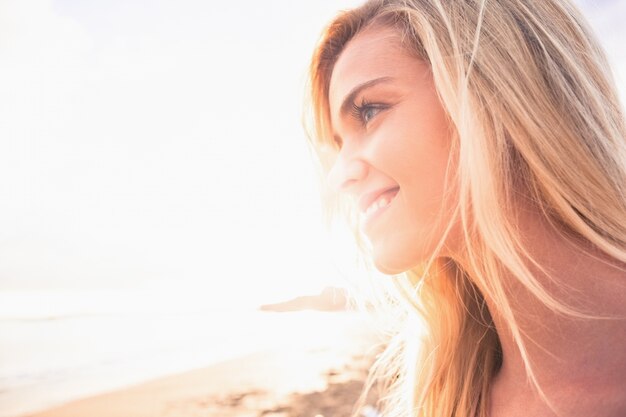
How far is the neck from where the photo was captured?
1324mm

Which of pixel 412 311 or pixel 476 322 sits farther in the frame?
pixel 412 311

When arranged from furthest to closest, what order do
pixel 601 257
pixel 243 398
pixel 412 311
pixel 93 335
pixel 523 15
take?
pixel 93 335 < pixel 243 398 < pixel 412 311 < pixel 523 15 < pixel 601 257

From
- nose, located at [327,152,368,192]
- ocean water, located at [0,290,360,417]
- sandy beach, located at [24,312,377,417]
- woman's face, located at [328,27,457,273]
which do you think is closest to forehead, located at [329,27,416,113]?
woman's face, located at [328,27,457,273]

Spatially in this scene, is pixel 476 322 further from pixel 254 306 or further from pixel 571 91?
pixel 254 306

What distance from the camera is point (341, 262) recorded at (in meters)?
2.31

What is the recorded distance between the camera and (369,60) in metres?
1.62

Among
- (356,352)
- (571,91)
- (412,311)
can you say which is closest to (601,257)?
(571,91)

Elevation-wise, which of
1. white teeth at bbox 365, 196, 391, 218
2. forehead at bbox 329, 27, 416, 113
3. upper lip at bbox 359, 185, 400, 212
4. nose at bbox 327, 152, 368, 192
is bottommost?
white teeth at bbox 365, 196, 391, 218

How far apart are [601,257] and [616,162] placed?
0.26 m

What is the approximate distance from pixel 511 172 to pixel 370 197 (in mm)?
406

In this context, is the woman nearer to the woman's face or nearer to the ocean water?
the woman's face

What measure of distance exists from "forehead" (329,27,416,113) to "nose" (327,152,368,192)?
0.19 meters

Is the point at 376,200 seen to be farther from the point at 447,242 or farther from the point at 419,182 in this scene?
the point at 447,242

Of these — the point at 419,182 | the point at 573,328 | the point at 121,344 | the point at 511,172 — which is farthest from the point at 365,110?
the point at 121,344
